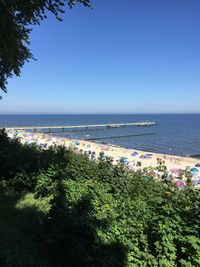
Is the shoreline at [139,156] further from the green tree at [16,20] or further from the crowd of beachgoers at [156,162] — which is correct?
the green tree at [16,20]

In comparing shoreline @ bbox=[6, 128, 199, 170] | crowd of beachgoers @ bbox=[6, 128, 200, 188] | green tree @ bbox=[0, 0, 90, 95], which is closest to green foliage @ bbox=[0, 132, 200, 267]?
crowd of beachgoers @ bbox=[6, 128, 200, 188]

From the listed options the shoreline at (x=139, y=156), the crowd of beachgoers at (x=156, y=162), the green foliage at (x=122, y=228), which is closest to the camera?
the green foliage at (x=122, y=228)

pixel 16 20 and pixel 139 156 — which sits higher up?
pixel 16 20

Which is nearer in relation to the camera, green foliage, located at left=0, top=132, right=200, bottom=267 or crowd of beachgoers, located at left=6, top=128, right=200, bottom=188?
green foliage, located at left=0, top=132, right=200, bottom=267

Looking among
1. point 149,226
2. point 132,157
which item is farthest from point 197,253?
point 132,157

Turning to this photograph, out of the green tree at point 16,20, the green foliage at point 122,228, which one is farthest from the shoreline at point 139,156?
the green foliage at point 122,228

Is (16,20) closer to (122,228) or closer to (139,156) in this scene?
(122,228)

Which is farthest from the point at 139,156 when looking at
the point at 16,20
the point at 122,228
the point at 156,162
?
the point at 122,228

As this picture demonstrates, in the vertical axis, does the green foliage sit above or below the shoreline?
above

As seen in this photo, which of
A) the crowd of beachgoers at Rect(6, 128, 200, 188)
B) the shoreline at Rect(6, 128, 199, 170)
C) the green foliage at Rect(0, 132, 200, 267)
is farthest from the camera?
the shoreline at Rect(6, 128, 199, 170)

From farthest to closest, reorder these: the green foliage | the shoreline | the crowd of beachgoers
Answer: the shoreline
the crowd of beachgoers
the green foliage

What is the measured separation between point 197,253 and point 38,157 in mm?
6412

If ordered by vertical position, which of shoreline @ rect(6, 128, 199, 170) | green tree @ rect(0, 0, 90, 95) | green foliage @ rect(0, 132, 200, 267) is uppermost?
green tree @ rect(0, 0, 90, 95)

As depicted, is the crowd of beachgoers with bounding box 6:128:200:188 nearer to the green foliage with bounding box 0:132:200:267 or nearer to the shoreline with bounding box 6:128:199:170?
the shoreline with bounding box 6:128:199:170
